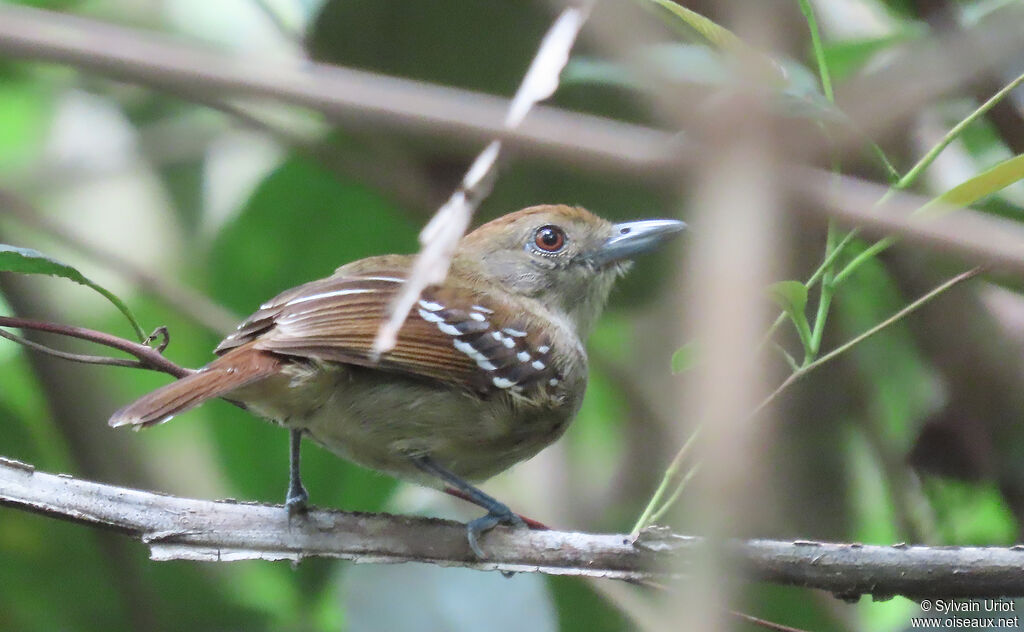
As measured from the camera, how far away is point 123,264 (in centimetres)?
346

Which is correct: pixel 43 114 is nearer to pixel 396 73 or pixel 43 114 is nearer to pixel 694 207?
pixel 396 73

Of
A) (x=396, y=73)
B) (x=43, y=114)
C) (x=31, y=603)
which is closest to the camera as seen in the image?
(x=31, y=603)

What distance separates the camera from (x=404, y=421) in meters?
2.60

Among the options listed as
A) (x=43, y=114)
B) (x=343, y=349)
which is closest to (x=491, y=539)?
(x=343, y=349)

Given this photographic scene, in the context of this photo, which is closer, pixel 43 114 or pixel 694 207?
pixel 694 207

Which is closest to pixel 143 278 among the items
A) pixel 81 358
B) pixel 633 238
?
pixel 81 358

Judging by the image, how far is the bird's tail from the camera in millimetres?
2109

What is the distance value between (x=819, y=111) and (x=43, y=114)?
4.85 meters

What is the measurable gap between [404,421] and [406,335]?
0.69 ft

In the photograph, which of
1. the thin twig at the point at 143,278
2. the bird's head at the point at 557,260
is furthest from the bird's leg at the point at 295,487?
the bird's head at the point at 557,260

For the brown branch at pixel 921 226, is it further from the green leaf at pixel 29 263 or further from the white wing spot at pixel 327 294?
the white wing spot at pixel 327 294

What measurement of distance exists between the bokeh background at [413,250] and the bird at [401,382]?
45 cm

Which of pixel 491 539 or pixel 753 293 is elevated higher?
pixel 753 293

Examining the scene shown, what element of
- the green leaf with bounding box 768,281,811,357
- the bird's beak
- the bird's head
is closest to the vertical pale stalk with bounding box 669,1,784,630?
the green leaf with bounding box 768,281,811,357
